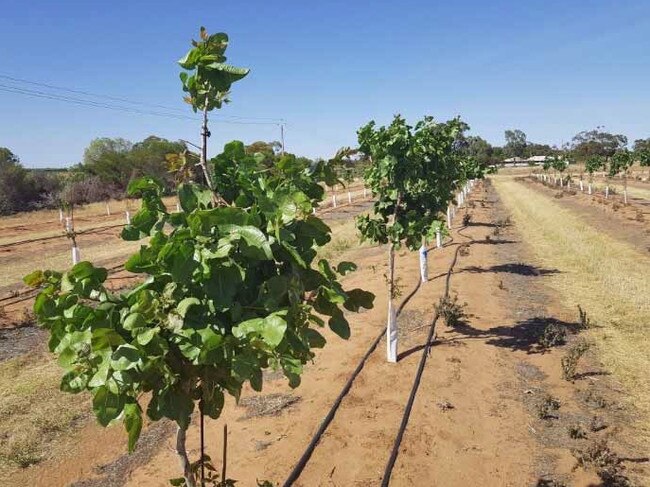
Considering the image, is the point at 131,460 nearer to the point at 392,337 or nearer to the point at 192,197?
the point at 392,337

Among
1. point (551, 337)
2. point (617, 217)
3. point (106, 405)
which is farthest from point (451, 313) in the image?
point (617, 217)

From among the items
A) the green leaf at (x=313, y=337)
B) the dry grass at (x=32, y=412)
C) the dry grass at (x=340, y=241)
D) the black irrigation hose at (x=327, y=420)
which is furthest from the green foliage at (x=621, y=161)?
the green leaf at (x=313, y=337)

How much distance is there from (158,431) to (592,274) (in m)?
14.8

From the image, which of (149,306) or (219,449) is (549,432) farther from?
(149,306)

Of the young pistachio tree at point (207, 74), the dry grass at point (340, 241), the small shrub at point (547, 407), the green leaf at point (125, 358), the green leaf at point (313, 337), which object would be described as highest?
the young pistachio tree at point (207, 74)

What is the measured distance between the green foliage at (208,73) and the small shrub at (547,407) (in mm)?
7071

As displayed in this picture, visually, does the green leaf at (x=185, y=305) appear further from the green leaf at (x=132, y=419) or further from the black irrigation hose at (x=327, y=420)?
the black irrigation hose at (x=327, y=420)

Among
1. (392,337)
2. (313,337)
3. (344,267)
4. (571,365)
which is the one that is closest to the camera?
(313,337)

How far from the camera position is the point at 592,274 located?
16.8 meters

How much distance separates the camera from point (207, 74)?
112 inches

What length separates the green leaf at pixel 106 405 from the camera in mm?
2285

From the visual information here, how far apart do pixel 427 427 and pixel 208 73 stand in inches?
243

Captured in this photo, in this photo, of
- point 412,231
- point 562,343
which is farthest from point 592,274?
point 412,231

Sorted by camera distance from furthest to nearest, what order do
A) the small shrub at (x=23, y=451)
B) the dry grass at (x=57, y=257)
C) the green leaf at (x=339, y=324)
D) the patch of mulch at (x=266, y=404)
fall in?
the dry grass at (x=57, y=257)
the patch of mulch at (x=266, y=404)
the small shrub at (x=23, y=451)
the green leaf at (x=339, y=324)
